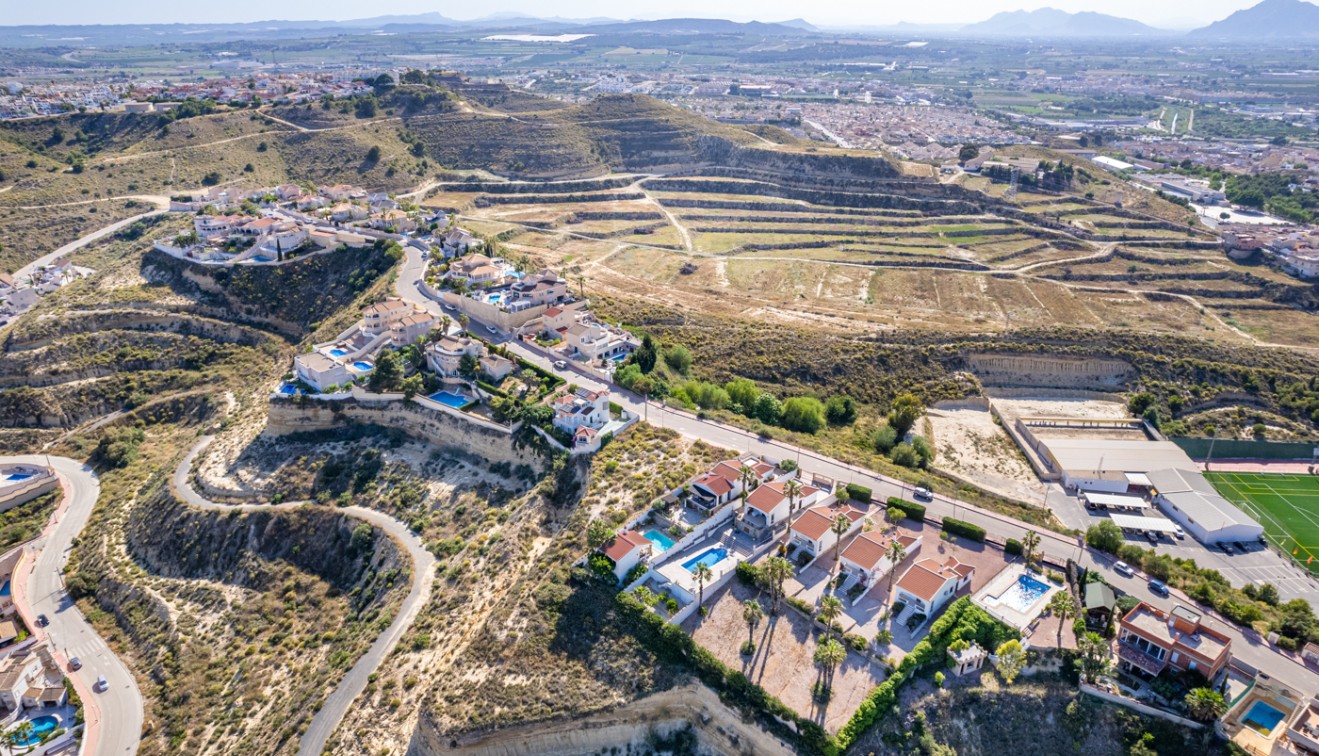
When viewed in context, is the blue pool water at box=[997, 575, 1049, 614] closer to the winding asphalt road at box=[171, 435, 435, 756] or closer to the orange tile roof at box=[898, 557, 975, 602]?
the orange tile roof at box=[898, 557, 975, 602]

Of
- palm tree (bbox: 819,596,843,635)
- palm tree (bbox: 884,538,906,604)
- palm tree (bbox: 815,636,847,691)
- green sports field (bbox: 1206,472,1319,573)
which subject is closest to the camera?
palm tree (bbox: 815,636,847,691)

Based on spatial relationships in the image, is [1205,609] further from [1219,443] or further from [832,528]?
[1219,443]

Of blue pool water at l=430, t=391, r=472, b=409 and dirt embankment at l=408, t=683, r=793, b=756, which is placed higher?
blue pool water at l=430, t=391, r=472, b=409

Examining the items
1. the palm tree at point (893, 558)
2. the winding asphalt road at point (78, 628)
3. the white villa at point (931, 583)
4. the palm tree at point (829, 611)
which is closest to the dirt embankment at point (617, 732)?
the palm tree at point (829, 611)

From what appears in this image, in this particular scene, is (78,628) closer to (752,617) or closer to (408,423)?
(408,423)

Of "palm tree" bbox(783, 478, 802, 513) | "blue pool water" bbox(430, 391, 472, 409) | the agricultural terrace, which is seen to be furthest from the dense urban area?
the agricultural terrace

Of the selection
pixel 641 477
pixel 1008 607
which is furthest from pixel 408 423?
pixel 1008 607
